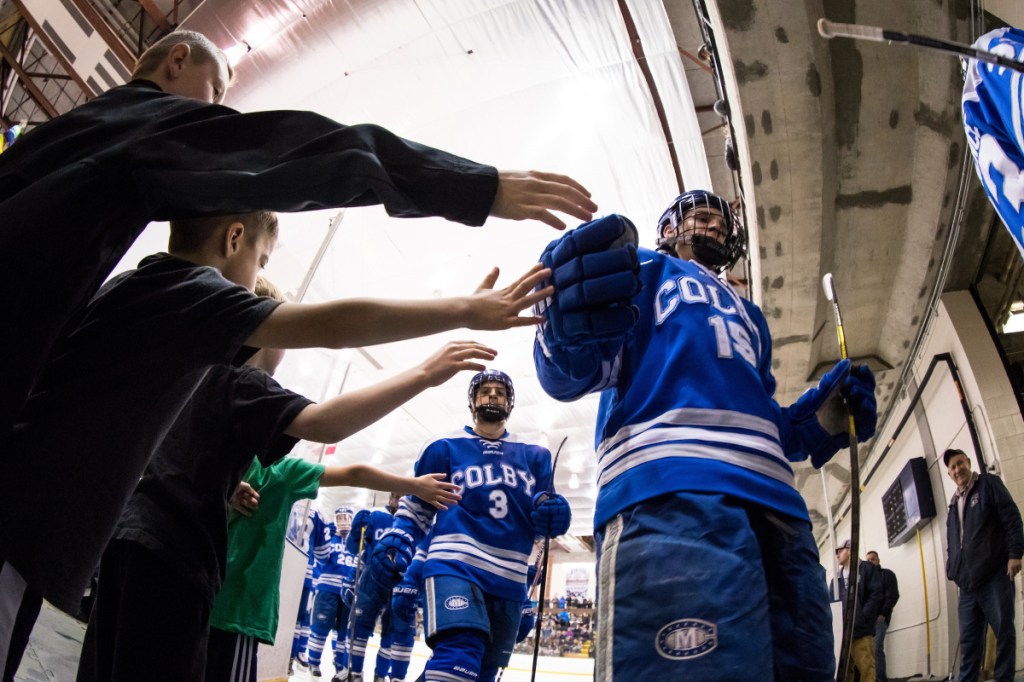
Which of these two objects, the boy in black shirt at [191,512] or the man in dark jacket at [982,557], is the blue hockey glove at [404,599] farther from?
the man in dark jacket at [982,557]

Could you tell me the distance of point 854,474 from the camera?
1.55 m

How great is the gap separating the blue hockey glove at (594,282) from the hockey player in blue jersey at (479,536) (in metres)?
1.98

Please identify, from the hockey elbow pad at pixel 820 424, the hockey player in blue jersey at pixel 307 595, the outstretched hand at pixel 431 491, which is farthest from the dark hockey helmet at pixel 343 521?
the hockey elbow pad at pixel 820 424

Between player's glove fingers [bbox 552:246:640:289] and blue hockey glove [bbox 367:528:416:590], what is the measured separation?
112 inches

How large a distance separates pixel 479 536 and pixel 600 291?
2.28 metres

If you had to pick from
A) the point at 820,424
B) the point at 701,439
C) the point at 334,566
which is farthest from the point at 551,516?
the point at 334,566

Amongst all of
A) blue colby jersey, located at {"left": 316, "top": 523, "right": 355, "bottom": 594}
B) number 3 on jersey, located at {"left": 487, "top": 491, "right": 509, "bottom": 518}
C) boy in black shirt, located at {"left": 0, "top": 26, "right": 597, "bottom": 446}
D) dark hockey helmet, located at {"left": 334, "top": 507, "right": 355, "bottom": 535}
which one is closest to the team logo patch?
boy in black shirt, located at {"left": 0, "top": 26, "right": 597, "bottom": 446}

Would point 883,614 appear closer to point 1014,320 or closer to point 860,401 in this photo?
point 1014,320

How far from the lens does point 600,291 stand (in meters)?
1.23

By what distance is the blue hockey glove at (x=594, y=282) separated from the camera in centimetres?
124

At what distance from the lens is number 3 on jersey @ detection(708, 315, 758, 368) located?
154 centimetres

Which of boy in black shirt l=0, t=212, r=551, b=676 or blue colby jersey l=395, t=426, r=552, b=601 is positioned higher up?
blue colby jersey l=395, t=426, r=552, b=601

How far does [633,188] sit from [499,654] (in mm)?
6517

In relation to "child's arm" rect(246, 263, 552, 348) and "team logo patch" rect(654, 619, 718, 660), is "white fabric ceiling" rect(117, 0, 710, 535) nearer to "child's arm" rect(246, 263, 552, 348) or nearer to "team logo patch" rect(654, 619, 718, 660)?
"child's arm" rect(246, 263, 552, 348)
